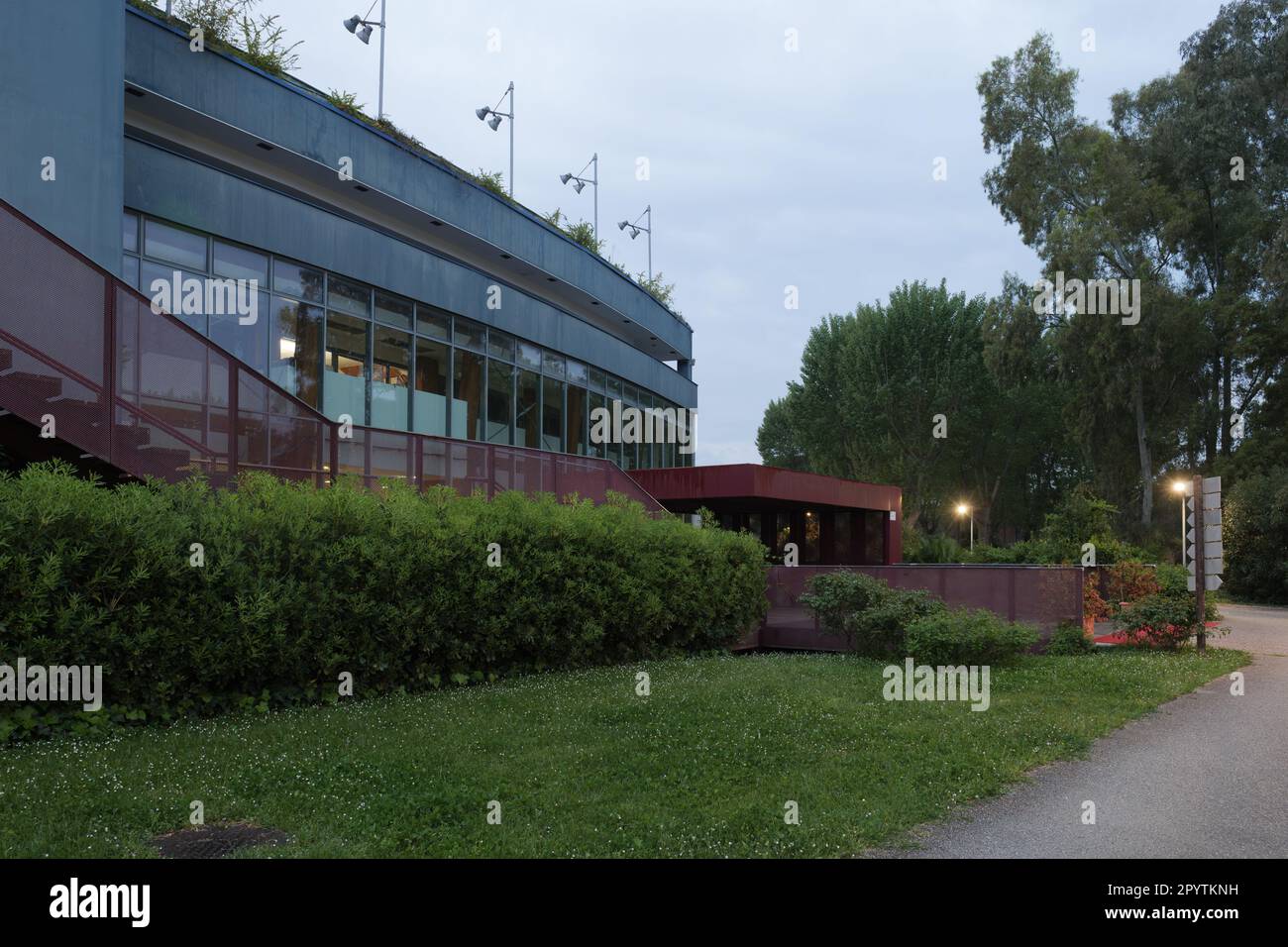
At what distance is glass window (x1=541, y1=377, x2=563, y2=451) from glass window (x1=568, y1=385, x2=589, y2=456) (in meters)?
0.51

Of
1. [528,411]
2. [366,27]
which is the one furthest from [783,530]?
[366,27]

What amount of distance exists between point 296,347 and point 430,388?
→ 139 inches

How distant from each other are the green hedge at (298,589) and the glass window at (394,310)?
6957 mm

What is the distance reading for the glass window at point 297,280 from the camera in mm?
17078

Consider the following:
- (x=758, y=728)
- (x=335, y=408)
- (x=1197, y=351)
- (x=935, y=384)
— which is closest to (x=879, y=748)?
(x=758, y=728)

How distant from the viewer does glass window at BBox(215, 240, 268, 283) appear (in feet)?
52.9

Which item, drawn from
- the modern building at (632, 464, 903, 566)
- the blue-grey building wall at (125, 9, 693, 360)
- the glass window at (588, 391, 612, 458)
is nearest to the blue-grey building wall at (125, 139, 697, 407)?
the blue-grey building wall at (125, 9, 693, 360)

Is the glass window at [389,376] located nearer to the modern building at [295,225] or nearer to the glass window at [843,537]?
the modern building at [295,225]

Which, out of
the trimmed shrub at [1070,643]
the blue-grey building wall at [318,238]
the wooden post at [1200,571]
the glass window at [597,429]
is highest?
the blue-grey building wall at [318,238]

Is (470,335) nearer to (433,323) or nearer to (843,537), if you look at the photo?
(433,323)

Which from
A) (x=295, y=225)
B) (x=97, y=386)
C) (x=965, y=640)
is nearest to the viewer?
(x=97, y=386)

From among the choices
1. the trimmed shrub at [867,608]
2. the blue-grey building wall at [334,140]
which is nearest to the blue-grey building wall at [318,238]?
the blue-grey building wall at [334,140]

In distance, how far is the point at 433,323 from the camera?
20516mm

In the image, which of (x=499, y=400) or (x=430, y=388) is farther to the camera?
(x=499, y=400)
